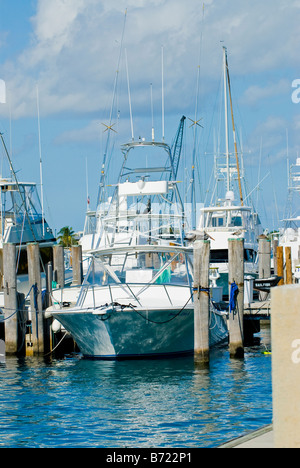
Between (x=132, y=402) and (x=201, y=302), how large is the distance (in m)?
3.98

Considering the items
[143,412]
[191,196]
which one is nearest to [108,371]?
[143,412]

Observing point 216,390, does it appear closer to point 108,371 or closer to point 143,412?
point 143,412

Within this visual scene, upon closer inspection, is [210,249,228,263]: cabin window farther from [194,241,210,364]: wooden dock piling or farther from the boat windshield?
[194,241,210,364]: wooden dock piling

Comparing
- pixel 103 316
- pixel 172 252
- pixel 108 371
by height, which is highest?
pixel 172 252

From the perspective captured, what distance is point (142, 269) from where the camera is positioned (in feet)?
77.9

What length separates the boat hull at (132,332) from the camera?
20812 millimetres

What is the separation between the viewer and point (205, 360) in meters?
19.6

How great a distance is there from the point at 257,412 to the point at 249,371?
198 inches

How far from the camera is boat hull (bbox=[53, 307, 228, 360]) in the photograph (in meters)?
20.8

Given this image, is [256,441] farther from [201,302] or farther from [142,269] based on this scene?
[142,269]

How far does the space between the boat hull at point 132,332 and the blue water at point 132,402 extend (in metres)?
0.41

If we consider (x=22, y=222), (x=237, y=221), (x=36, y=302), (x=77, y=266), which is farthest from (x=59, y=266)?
(x=237, y=221)
